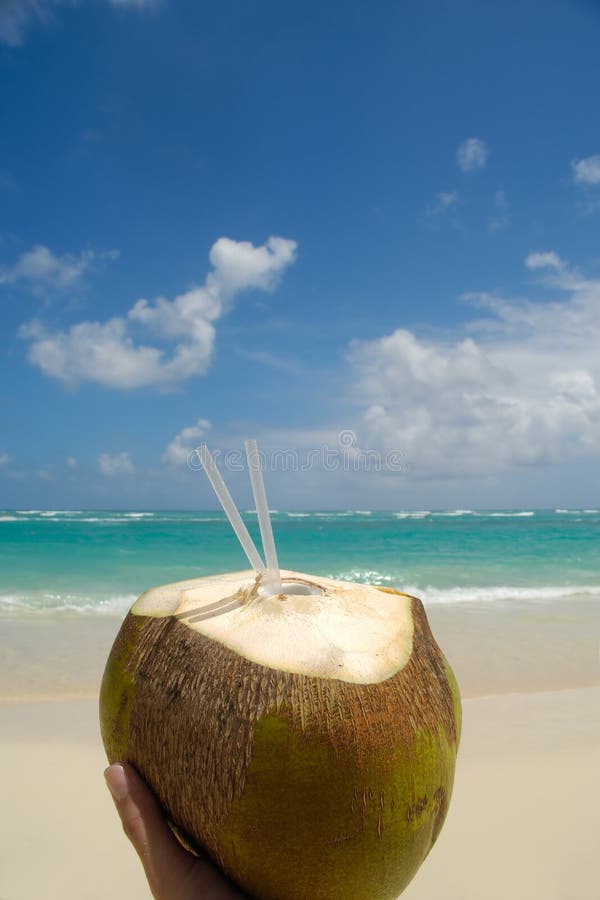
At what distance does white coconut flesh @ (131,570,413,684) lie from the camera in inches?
42.5

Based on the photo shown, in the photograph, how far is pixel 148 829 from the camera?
3.79ft

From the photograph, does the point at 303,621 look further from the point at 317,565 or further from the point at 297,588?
the point at 317,565

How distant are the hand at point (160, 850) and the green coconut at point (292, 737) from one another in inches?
1.0

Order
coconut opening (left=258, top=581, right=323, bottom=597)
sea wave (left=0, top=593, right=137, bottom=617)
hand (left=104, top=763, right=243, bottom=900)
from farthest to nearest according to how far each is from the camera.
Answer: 1. sea wave (left=0, top=593, right=137, bottom=617)
2. coconut opening (left=258, top=581, right=323, bottom=597)
3. hand (left=104, top=763, right=243, bottom=900)

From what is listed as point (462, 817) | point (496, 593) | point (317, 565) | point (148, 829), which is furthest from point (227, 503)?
point (317, 565)

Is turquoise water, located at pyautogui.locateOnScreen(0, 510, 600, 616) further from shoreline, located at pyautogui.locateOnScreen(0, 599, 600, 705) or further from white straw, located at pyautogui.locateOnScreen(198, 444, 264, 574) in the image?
white straw, located at pyautogui.locateOnScreen(198, 444, 264, 574)

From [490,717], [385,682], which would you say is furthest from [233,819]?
[490,717]

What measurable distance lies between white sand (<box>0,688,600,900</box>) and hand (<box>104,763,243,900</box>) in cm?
131

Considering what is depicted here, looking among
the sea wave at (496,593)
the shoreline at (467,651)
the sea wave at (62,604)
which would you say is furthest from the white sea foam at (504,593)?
the sea wave at (62,604)

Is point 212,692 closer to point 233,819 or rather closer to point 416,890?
point 233,819

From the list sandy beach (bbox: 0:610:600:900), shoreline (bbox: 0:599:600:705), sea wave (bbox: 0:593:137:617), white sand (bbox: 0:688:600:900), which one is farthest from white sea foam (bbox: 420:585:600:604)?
white sand (bbox: 0:688:600:900)

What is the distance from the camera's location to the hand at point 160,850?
1134 millimetres

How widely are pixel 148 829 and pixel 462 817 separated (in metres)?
1.84

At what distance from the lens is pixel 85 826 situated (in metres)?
2.54
